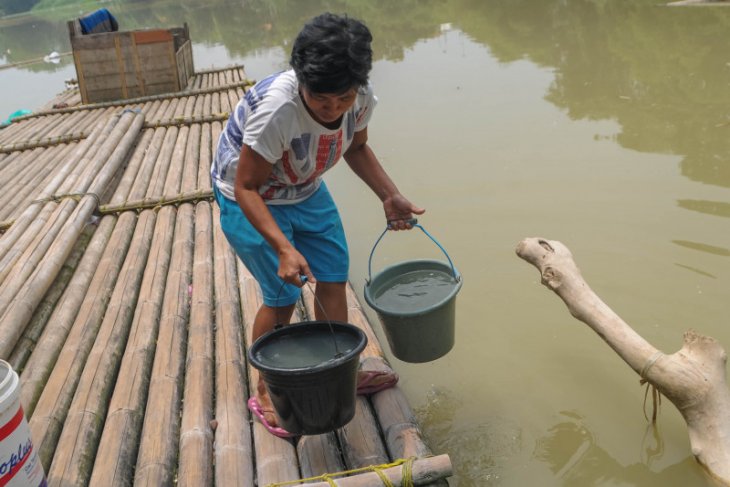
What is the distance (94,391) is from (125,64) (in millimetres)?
7842

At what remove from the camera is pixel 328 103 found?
2.06 m

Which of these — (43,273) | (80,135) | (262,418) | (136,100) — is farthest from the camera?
(136,100)

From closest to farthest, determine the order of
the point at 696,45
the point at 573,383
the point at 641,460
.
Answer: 1. the point at 641,460
2. the point at 573,383
3. the point at 696,45

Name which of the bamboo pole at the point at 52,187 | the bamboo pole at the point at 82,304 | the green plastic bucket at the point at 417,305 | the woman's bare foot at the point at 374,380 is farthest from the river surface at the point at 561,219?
the bamboo pole at the point at 52,187

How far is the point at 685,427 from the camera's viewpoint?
294 cm

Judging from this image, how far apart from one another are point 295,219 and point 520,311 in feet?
6.41

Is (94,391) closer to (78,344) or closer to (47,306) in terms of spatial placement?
(78,344)

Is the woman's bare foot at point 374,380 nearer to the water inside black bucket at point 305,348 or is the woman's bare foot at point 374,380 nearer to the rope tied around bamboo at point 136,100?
the water inside black bucket at point 305,348

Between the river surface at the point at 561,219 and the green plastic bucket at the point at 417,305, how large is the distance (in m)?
0.59

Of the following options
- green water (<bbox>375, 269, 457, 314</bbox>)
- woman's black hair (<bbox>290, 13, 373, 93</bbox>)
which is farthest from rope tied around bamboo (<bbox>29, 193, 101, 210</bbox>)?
woman's black hair (<bbox>290, 13, 373, 93</bbox>)

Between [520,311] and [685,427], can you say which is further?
[520,311]

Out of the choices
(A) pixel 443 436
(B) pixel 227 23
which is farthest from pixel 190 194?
(B) pixel 227 23

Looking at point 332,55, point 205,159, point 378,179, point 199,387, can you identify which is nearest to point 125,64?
point 205,159

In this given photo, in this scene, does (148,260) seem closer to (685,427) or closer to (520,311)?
(520,311)
